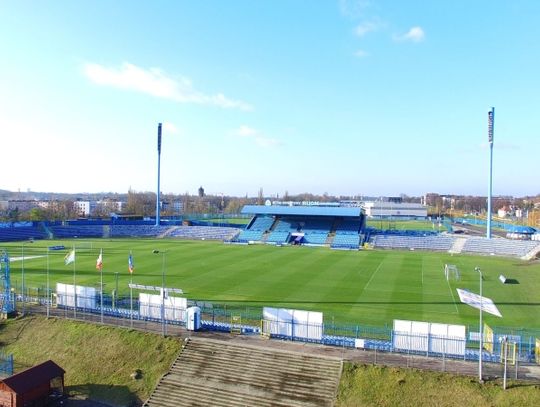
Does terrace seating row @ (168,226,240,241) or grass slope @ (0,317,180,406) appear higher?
terrace seating row @ (168,226,240,241)

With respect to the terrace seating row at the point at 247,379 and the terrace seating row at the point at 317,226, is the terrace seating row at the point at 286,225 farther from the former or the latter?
the terrace seating row at the point at 247,379

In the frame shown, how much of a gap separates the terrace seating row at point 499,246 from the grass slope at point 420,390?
51.6 metres

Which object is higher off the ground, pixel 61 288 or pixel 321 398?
pixel 61 288

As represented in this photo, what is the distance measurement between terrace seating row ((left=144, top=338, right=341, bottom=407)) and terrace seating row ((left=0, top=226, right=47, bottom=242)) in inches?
2661

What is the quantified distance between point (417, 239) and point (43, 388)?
64.5 metres

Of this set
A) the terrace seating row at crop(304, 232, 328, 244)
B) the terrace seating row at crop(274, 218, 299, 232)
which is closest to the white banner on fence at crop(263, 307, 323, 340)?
the terrace seating row at crop(304, 232, 328, 244)

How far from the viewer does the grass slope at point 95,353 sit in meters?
22.7

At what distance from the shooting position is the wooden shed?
20.1 m

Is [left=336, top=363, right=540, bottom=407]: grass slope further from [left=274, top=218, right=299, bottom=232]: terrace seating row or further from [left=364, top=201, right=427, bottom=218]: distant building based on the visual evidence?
[left=364, top=201, right=427, bottom=218]: distant building

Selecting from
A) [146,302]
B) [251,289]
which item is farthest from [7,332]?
[251,289]

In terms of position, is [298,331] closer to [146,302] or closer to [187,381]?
[187,381]

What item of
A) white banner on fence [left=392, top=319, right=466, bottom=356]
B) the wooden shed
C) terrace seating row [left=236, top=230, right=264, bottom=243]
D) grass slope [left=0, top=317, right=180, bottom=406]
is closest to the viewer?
the wooden shed

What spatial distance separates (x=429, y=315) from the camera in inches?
1262

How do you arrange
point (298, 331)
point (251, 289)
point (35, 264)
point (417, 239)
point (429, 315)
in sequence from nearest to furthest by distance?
point (298, 331), point (429, 315), point (251, 289), point (35, 264), point (417, 239)
